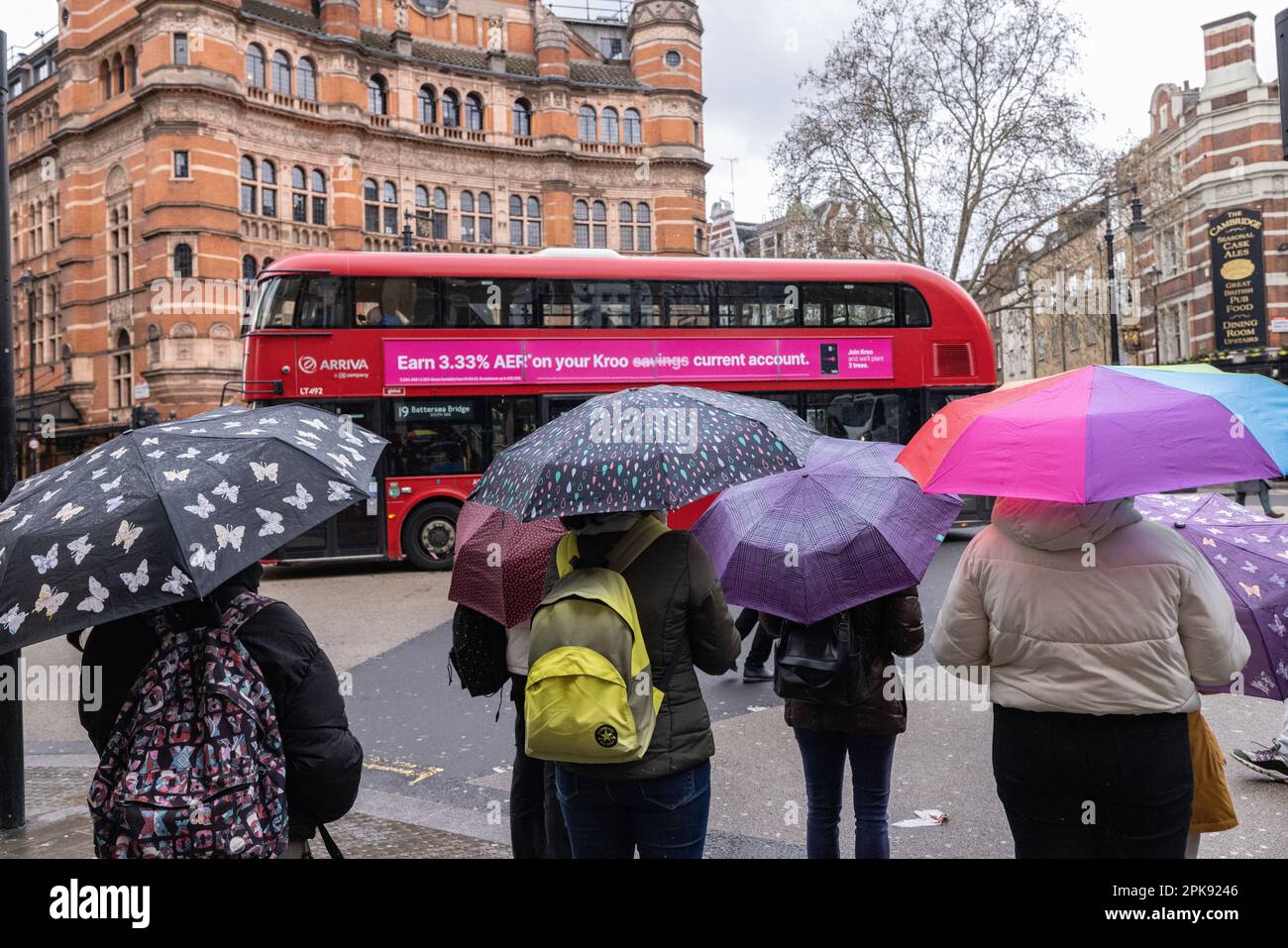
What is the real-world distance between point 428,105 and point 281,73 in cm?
575

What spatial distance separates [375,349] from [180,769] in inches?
455

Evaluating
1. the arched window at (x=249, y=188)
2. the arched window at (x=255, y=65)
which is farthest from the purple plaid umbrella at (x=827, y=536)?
the arched window at (x=255, y=65)

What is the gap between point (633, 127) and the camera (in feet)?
129

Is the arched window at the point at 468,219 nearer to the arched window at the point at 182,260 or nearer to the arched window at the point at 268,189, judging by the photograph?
the arched window at the point at 268,189

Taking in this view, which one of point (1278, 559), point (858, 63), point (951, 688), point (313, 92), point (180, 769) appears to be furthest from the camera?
point (313, 92)

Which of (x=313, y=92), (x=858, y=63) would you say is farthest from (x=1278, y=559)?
(x=313, y=92)

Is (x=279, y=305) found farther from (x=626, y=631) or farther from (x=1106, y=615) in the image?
(x=1106, y=615)

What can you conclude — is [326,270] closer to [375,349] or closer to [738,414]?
[375,349]

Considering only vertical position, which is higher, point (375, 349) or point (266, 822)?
point (375, 349)

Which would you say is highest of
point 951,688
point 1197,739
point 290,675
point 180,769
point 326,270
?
point 326,270

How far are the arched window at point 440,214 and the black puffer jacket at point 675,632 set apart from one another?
3501 centimetres

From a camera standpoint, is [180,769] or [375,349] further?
[375,349]

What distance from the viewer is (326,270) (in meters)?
13.2

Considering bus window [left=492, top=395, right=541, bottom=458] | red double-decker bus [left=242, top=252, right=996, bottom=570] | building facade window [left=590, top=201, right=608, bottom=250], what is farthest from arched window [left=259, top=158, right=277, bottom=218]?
bus window [left=492, top=395, right=541, bottom=458]
